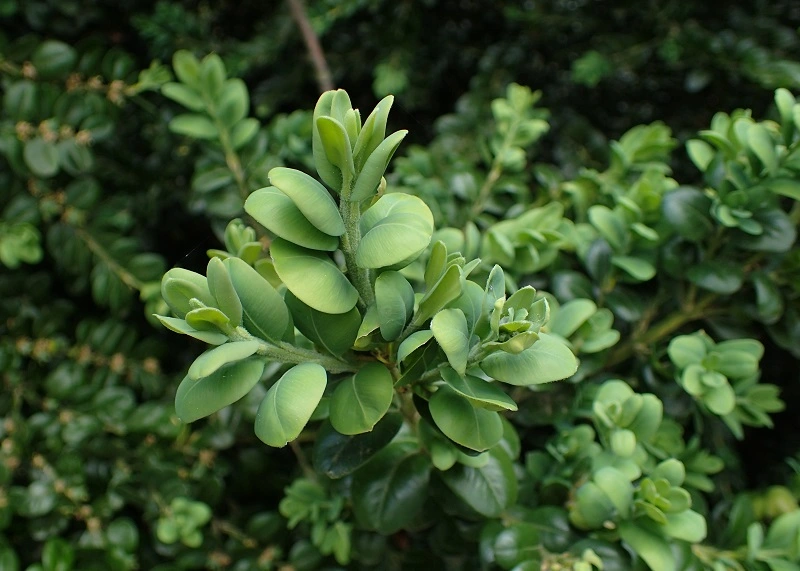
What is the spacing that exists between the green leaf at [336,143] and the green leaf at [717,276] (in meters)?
0.44

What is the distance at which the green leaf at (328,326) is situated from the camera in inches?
18.1

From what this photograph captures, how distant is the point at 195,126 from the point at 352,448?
52cm

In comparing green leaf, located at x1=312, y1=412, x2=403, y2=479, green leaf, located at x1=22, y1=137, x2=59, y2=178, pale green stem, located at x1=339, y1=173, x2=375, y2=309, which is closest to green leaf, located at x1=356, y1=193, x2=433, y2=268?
pale green stem, located at x1=339, y1=173, x2=375, y2=309

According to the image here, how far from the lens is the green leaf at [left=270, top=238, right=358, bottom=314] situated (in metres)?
0.41

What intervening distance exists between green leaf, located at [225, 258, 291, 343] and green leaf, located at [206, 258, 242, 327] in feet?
0.06

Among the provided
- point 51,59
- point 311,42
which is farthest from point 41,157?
point 311,42

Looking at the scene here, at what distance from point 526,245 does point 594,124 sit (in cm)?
74

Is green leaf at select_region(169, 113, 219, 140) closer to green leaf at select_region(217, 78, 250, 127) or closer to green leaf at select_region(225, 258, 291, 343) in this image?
green leaf at select_region(217, 78, 250, 127)

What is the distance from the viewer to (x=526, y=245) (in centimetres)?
70

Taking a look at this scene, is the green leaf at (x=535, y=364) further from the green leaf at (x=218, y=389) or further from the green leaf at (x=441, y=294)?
the green leaf at (x=218, y=389)

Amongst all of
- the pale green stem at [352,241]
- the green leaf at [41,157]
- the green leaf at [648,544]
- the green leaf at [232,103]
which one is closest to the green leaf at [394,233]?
the pale green stem at [352,241]

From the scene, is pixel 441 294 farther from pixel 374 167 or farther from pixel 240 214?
pixel 240 214

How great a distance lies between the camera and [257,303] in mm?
436

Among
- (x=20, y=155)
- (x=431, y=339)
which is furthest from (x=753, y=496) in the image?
(x=20, y=155)
